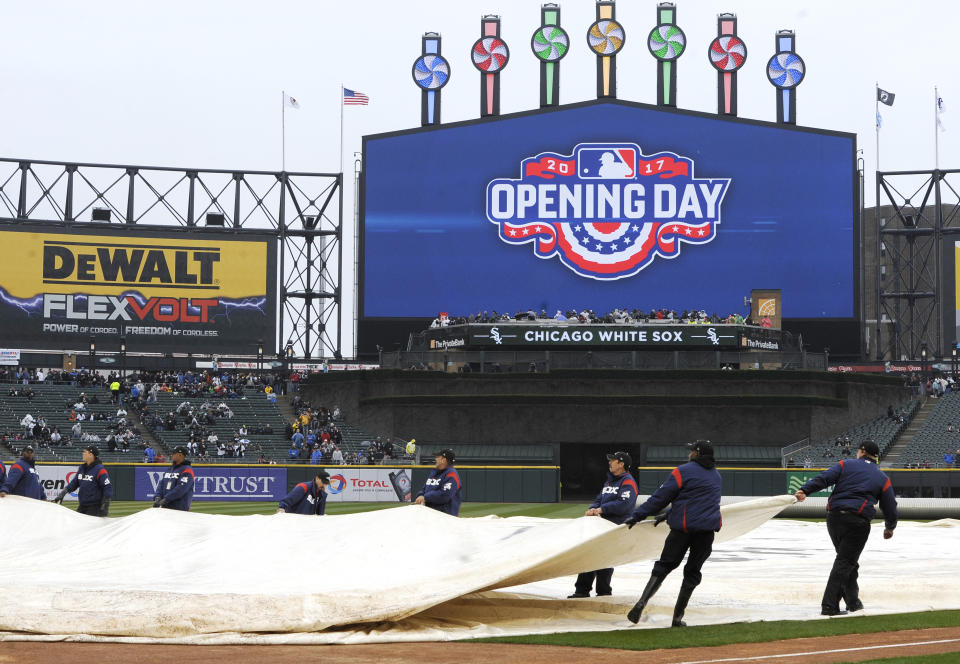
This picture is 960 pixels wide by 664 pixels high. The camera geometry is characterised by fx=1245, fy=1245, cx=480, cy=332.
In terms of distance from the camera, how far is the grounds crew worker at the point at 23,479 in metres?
17.8

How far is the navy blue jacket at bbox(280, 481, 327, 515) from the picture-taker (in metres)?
16.0

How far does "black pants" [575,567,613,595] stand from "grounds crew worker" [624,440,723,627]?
1691mm

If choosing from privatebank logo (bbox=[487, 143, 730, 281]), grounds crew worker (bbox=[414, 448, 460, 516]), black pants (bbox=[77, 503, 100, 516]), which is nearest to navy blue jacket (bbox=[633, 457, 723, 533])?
grounds crew worker (bbox=[414, 448, 460, 516])

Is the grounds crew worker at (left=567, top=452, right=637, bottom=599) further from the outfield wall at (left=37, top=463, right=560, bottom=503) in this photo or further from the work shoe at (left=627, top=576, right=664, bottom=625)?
the outfield wall at (left=37, top=463, right=560, bottom=503)

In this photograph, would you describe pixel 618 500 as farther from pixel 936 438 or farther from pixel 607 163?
pixel 607 163

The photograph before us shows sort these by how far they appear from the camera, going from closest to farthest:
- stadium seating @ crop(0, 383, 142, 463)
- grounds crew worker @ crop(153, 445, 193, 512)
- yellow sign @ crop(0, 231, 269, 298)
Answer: grounds crew worker @ crop(153, 445, 193, 512) < stadium seating @ crop(0, 383, 142, 463) < yellow sign @ crop(0, 231, 269, 298)

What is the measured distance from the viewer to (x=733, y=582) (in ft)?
49.6

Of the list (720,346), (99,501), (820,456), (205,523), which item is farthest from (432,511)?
(720,346)

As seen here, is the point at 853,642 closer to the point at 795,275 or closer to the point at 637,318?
the point at 637,318

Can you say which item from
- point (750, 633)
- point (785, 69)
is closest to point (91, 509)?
point (750, 633)

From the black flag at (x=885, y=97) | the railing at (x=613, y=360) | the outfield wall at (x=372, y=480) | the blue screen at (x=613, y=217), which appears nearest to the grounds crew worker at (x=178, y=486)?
the outfield wall at (x=372, y=480)

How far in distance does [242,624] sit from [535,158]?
163 feet

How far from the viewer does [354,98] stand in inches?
2418

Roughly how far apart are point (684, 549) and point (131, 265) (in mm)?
51236
